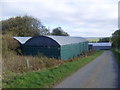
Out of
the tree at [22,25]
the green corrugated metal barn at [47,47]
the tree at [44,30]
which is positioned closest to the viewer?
the green corrugated metal barn at [47,47]

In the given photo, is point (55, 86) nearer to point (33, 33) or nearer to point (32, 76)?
point (32, 76)

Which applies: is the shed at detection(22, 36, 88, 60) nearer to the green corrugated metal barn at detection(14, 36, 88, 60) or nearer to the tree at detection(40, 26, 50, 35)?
the green corrugated metal barn at detection(14, 36, 88, 60)

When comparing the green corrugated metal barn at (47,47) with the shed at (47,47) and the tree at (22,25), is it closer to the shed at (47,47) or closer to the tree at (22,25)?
the shed at (47,47)

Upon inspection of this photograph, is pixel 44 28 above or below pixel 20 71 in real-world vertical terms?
above

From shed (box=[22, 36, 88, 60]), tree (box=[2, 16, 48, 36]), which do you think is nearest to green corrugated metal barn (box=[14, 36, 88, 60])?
shed (box=[22, 36, 88, 60])

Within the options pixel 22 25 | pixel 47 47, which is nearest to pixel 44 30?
pixel 22 25

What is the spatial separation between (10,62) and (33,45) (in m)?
12.7

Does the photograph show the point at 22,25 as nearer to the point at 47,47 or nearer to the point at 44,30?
the point at 44,30

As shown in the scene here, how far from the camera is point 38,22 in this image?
56969 millimetres

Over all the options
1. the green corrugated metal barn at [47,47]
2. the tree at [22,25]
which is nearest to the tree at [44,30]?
the tree at [22,25]

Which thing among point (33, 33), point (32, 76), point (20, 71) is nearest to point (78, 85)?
point (32, 76)

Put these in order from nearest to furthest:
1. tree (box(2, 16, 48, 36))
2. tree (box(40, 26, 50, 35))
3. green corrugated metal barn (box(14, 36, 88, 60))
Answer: green corrugated metal barn (box(14, 36, 88, 60)) → tree (box(2, 16, 48, 36)) → tree (box(40, 26, 50, 35))

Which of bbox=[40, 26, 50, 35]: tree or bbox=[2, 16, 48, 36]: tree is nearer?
bbox=[2, 16, 48, 36]: tree

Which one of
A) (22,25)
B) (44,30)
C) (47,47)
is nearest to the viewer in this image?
(47,47)
